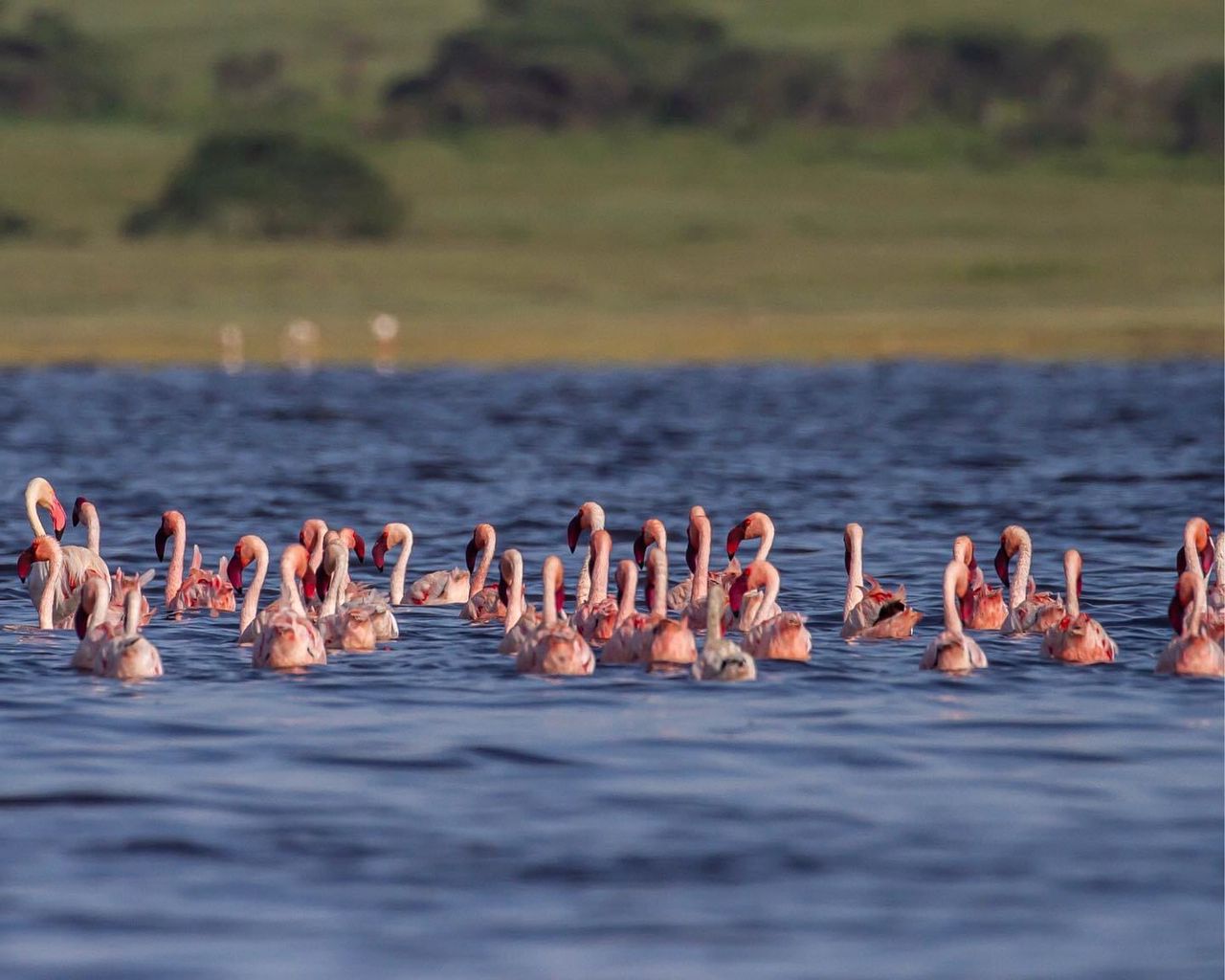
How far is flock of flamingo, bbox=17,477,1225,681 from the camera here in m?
16.8

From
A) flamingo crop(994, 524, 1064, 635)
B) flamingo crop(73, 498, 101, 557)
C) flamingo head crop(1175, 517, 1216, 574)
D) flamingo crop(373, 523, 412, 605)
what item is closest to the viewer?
flamingo crop(994, 524, 1064, 635)

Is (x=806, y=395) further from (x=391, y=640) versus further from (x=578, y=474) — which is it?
(x=391, y=640)

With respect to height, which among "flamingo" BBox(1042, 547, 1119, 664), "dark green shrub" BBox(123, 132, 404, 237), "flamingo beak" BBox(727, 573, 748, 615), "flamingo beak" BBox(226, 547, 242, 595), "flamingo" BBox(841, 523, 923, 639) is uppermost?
"dark green shrub" BBox(123, 132, 404, 237)

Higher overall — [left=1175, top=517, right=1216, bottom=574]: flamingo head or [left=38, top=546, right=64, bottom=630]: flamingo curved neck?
[left=1175, top=517, right=1216, bottom=574]: flamingo head

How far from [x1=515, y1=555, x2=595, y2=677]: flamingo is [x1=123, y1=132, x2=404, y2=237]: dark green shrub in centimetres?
8285

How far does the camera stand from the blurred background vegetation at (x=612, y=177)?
74606mm

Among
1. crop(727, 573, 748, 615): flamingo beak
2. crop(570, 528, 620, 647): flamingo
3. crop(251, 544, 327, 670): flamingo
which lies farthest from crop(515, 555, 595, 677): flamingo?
crop(727, 573, 748, 615): flamingo beak

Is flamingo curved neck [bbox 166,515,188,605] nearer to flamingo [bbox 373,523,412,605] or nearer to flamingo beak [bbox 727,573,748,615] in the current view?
flamingo [bbox 373,523,412,605]

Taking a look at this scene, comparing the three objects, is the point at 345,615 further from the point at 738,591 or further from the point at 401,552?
the point at 401,552

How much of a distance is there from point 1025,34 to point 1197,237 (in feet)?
136

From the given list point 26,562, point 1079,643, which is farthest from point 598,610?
point 26,562

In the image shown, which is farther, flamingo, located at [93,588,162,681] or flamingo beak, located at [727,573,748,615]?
flamingo beak, located at [727,573,748,615]

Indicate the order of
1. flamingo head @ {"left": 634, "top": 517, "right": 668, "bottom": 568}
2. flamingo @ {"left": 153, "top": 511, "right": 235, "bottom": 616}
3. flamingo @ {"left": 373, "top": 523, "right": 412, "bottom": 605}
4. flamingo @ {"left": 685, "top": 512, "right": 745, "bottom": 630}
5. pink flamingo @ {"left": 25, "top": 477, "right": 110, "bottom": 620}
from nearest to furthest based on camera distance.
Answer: flamingo head @ {"left": 634, "top": 517, "right": 668, "bottom": 568}, flamingo @ {"left": 685, "top": 512, "right": 745, "bottom": 630}, pink flamingo @ {"left": 25, "top": 477, "right": 110, "bottom": 620}, flamingo @ {"left": 153, "top": 511, "right": 235, "bottom": 616}, flamingo @ {"left": 373, "top": 523, "right": 412, "bottom": 605}

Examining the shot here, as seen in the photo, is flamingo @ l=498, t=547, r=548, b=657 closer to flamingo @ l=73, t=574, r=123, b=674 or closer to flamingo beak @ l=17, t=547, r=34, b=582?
flamingo @ l=73, t=574, r=123, b=674
